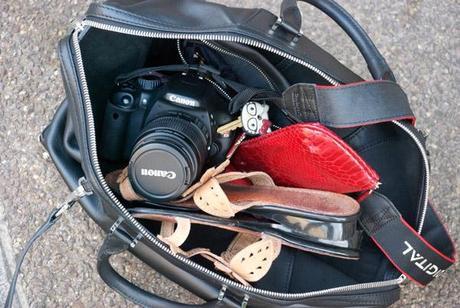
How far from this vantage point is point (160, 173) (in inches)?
29.0

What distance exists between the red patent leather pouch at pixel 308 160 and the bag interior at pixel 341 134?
2.8 inches

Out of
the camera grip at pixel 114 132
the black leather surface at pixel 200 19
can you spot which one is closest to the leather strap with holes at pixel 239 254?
the camera grip at pixel 114 132

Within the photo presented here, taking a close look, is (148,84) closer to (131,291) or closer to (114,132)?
(114,132)

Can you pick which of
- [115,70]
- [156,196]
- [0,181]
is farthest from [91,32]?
[0,181]

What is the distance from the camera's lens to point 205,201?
2.54 feet

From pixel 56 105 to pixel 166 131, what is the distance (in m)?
0.35

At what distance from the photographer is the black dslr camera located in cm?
73

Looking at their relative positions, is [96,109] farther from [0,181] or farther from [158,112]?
[0,181]

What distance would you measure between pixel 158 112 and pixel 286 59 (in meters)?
0.18

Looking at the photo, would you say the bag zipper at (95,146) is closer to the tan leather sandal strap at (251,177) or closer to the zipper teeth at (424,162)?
the zipper teeth at (424,162)

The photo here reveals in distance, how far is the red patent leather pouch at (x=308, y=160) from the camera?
76 centimetres

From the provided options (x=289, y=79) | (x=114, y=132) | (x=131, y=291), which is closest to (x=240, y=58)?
(x=289, y=79)

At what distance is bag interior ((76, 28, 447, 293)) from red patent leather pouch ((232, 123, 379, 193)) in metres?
0.07

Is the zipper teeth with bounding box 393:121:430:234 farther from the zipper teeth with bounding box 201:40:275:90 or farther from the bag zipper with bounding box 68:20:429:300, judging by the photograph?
the zipper teeth with bounding box 201:40:275:90
